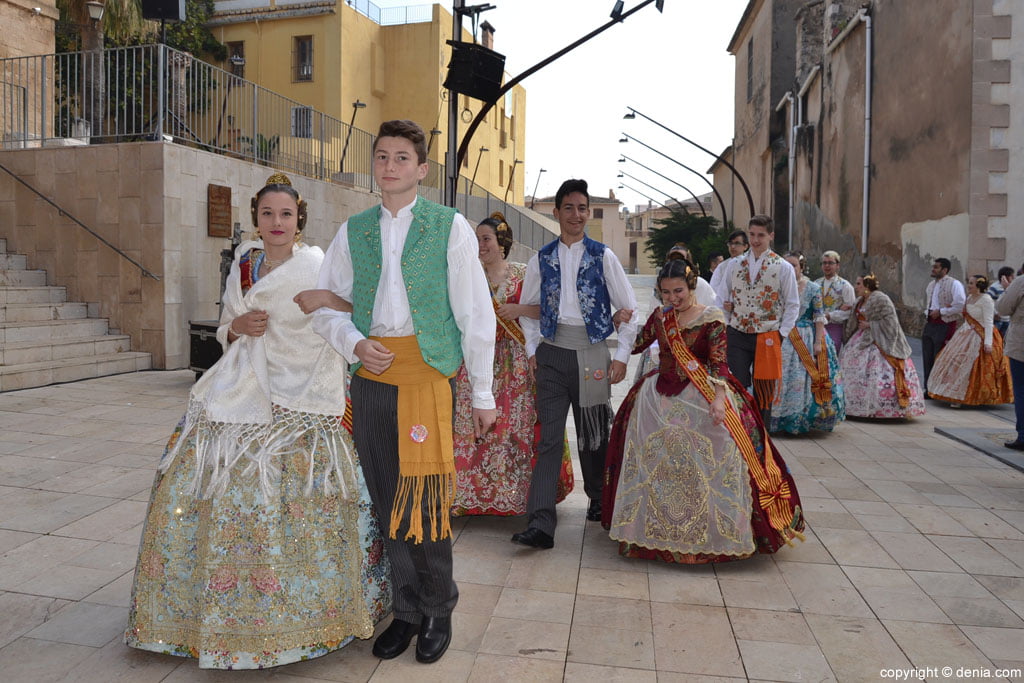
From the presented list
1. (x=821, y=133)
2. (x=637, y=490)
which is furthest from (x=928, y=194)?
(x=637, y=490)

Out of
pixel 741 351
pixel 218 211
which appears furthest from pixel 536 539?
pixel 218 211

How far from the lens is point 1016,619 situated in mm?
3582

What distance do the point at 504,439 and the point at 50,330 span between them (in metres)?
7.72

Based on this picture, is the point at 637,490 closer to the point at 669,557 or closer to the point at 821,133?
the point at 669,557

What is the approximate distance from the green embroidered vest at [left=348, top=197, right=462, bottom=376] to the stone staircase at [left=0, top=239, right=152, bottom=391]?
7403 mm

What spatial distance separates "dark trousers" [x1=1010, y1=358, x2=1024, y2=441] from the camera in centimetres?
722

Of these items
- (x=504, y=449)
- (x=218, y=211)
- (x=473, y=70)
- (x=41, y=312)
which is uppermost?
(x=473, y=70)

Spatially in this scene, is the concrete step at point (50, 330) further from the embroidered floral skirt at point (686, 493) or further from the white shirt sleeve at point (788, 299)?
the white shirt sleeve at point (788, 299)

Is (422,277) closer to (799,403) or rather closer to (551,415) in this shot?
(551,415)

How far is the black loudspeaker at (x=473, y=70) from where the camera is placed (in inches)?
357

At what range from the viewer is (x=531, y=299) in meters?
4.79

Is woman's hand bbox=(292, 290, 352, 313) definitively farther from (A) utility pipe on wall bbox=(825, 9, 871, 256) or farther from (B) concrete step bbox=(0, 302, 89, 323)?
(A) utility pipe on wall bbox=(825, 9, 871, 256)

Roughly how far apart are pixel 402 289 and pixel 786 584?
7.85ft

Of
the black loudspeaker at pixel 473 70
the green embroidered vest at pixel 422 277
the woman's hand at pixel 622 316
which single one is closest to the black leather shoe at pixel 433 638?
the green embroidered vest at pixel 422 277
